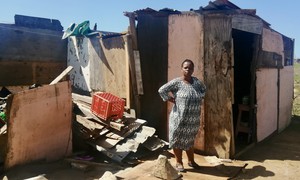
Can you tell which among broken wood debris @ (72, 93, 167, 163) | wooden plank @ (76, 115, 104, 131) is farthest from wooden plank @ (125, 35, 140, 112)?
wooden plank @ (76, 115, 104, 131)

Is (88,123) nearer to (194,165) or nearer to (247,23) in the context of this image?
(194,165)

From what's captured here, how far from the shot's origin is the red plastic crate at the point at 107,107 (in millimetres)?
6426

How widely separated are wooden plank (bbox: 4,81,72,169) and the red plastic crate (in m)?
0.72

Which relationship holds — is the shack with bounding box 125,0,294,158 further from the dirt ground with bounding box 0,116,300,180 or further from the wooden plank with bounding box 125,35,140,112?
the dirt ground with bounding box 0,116,300,180

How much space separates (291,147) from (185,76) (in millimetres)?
4040

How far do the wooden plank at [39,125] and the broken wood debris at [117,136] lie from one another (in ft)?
1.37

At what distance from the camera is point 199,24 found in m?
6.26

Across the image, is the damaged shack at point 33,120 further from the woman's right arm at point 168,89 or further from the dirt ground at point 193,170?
the woman's right arm at point 168,89

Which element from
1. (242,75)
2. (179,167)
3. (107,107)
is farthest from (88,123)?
(242,75)

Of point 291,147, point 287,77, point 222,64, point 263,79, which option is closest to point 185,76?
point 222,64

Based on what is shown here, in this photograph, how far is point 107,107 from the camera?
640cm

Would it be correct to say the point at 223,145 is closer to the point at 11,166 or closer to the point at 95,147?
the point at 95,147

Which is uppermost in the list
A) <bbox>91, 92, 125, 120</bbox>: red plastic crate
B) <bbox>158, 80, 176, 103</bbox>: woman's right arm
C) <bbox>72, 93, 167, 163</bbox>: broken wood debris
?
<bbox>158, 80, 176, 103</bbox>: woman's right arm

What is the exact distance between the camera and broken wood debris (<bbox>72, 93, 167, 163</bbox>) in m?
6.07
